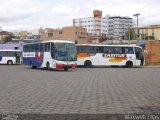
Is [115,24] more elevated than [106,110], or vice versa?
[115,24]

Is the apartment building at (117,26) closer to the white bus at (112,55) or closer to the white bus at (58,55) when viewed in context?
the white bus at (112,55)

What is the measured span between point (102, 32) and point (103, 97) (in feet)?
515

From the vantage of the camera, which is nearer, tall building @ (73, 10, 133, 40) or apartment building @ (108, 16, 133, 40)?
tall building @ (73, 10, 133, 40)

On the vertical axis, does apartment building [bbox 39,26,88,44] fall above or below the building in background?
below

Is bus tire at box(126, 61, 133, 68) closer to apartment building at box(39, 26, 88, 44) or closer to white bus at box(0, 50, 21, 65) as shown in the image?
white bus at box(0, 50, 21, 65)

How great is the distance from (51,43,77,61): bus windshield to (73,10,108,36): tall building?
122120 mm

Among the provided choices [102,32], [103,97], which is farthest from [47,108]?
[102,32]

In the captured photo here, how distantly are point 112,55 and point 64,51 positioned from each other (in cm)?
1193

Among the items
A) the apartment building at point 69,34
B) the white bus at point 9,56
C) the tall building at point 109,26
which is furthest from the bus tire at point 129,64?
the tall building at point 109,26

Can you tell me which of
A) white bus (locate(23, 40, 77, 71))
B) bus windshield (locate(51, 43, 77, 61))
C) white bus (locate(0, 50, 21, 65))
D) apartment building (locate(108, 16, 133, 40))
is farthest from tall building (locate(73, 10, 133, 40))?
bus windshield (locate(51, 43, 77, 61))

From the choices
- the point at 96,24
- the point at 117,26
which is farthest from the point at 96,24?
the point at 117,26

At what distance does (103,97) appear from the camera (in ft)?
40.2

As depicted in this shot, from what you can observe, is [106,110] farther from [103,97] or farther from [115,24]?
[115,24]

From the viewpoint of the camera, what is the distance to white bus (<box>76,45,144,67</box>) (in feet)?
146
